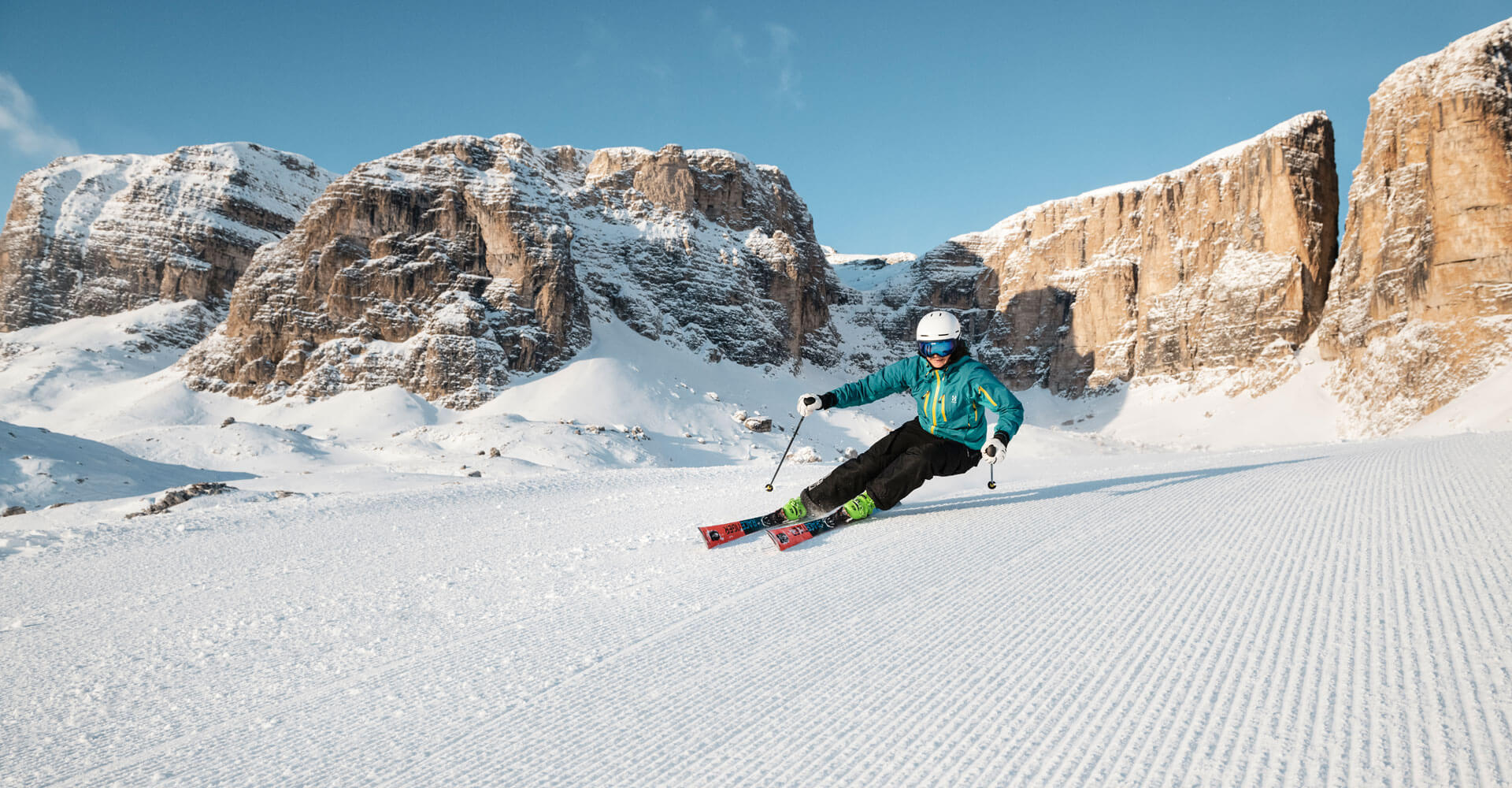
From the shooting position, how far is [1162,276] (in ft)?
192

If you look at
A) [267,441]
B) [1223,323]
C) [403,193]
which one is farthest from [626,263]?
[1223,323]

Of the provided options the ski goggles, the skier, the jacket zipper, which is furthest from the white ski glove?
the ski goggles

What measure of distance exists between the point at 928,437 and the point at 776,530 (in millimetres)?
1354

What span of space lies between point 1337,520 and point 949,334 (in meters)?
2.15

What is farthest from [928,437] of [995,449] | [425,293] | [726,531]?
[425,293]

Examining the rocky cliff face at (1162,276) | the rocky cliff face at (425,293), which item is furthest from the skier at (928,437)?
the rocky cliff face at (1162,276)

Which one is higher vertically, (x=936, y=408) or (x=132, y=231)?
(x=132, y=231)

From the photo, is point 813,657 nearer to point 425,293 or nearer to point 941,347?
point 941,347

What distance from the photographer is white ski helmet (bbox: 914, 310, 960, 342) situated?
14.1 feet

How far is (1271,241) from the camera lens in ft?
164

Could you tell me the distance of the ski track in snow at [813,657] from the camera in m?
1.37

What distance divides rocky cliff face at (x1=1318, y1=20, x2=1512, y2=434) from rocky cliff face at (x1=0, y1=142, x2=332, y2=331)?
82.8 metres

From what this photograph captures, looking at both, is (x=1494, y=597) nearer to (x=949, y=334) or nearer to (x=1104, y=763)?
(x=1104, y=763)

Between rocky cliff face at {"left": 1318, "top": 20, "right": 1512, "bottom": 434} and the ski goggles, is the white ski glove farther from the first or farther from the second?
rocky cliff face at {"left": 1318, "top": 20, "right": 1512, "bottom": 434}
